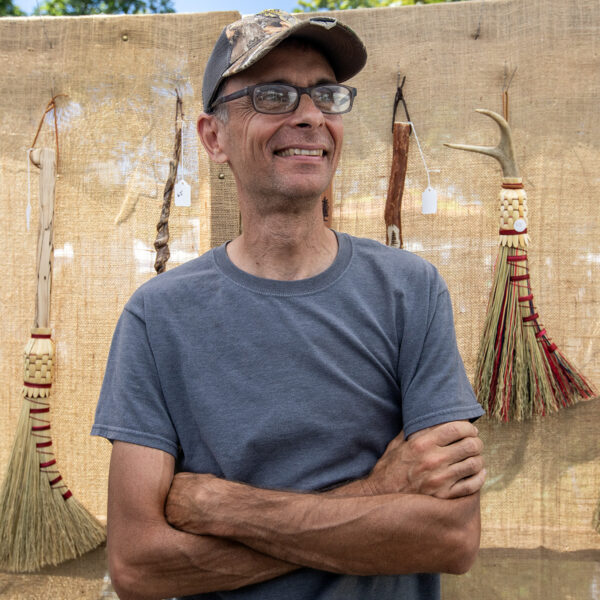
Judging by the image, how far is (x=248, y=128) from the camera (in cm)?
134

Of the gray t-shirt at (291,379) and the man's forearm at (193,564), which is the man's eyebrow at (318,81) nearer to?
the gray t-shirt at (291,379)

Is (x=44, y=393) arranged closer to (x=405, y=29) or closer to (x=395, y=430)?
(x=395, y=430)

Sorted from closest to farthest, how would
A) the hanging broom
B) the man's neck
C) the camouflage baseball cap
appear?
the camouflage baseball cap < the man's neck < the hanging broom

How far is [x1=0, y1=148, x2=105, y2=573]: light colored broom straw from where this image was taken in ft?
7.43

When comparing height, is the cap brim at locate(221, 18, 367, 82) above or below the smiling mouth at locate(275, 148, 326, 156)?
above

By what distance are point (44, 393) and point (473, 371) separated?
4.84ft

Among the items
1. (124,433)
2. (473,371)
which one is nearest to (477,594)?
(473,371)

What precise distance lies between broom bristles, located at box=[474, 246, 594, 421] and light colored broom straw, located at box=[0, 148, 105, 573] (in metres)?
1.43

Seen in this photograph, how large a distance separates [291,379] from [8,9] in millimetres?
6930

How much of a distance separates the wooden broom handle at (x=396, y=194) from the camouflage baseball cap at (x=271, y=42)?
2.67 ft

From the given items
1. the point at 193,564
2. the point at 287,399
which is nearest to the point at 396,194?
the point at 287,399

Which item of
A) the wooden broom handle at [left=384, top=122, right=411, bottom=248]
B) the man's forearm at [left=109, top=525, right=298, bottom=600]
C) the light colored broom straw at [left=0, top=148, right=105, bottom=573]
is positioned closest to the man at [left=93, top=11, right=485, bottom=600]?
the man's forearm at [left=109, top=525, right=298, bottom=600]

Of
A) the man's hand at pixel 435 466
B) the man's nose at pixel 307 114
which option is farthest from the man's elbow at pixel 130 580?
the man's nose at pixel 307 114

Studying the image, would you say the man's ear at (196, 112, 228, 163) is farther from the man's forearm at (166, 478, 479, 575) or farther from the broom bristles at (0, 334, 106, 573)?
the broom bristles at (0, 334, 106, 573)
